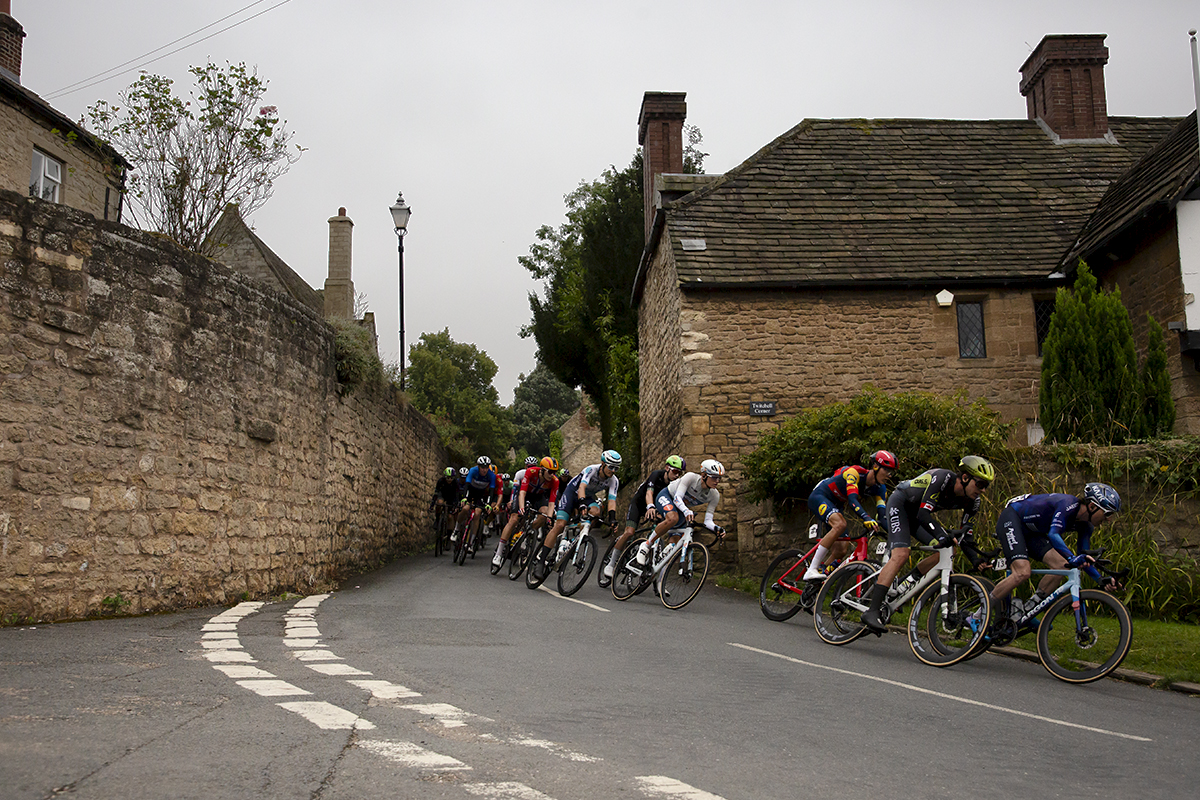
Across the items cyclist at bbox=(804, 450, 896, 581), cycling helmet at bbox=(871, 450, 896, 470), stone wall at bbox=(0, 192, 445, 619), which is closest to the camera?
stone wall at bbox=(0, 192, 445, 619)

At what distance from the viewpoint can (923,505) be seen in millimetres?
8914

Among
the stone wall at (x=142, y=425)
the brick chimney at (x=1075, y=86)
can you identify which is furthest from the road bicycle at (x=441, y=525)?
the brick chimney at (x=1075, y=86)

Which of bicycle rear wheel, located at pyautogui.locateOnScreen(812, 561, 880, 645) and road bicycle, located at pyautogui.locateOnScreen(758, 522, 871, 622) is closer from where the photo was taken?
bicycle rear wheel, located at pyautogui.locateOnScreen(812, 561, 880, 645)

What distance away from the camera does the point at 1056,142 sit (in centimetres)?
2222

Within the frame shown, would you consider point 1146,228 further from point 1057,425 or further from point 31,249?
point 31,249

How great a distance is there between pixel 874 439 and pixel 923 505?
5.04m

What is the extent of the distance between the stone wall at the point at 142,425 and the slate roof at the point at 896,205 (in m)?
8.30

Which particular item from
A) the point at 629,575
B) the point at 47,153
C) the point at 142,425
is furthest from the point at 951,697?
the point at 47,153

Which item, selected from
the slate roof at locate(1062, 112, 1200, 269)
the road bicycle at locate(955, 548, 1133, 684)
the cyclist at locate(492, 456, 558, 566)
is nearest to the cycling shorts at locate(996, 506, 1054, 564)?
the road bicycle at locate(955, 548, 1133, 684)

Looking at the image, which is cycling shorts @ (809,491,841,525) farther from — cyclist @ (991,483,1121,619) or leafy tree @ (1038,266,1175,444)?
leafy tree @ (1038,266,1175,444)

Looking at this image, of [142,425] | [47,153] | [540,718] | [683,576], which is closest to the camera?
[540,718]

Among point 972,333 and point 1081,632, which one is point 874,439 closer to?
point 1081,632

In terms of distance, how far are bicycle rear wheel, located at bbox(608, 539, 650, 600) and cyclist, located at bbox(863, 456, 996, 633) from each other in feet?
12.6

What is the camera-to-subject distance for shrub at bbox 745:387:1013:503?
534 inches
